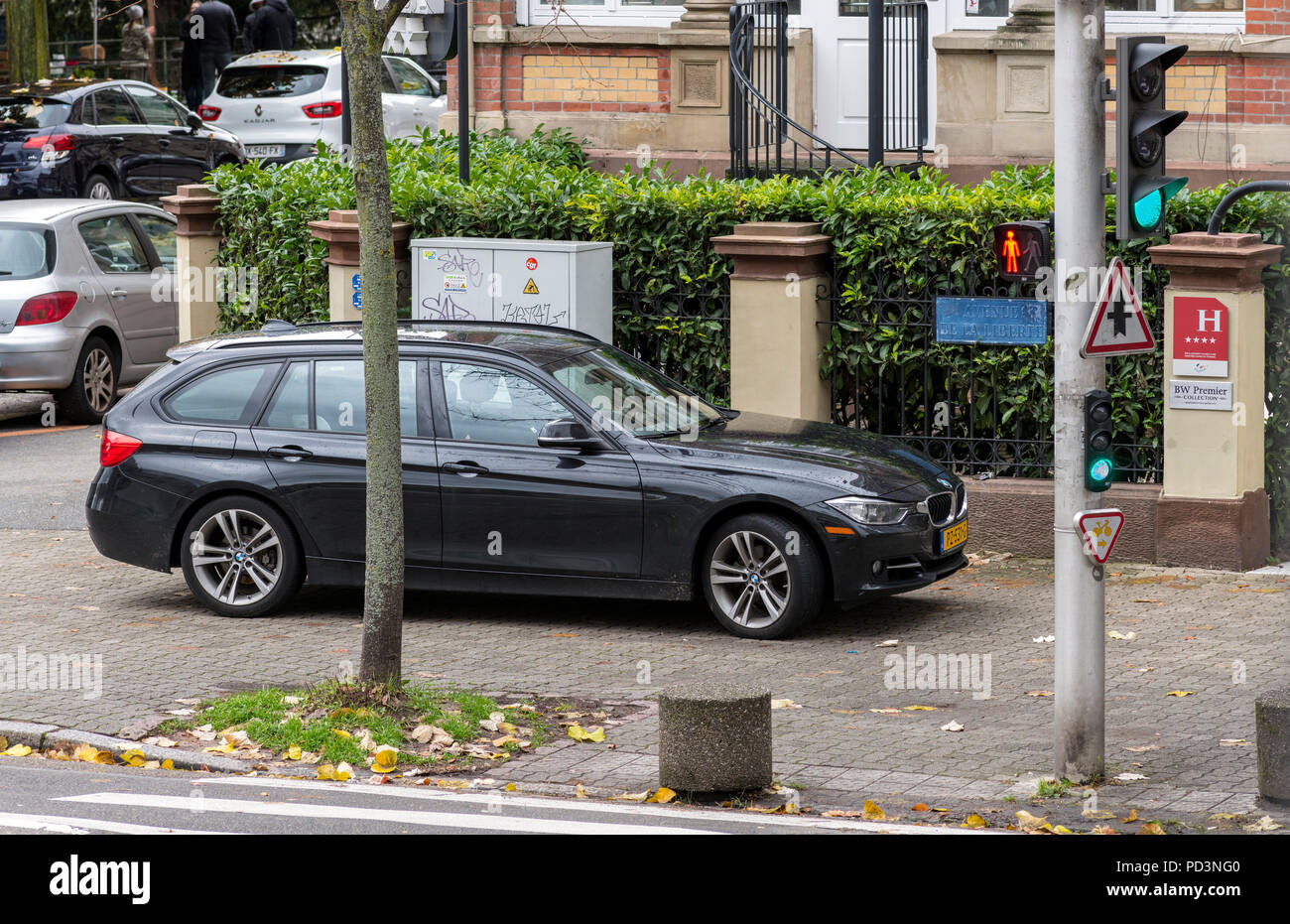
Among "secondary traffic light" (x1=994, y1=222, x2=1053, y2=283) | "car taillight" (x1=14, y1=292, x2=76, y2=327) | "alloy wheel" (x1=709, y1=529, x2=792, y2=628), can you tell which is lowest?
"alloy wheel" (x1=709, y1=529, x2=792, y2=628)

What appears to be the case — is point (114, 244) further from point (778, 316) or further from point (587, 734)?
point (587, 734)

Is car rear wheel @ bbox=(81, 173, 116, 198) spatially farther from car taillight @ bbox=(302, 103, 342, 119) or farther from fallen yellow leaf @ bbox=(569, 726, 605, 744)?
fallen yellow leaf @ bbox=(569, 726, 605, 744)

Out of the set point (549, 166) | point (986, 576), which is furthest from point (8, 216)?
point (986, 576)

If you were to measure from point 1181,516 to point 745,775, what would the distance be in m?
5.34

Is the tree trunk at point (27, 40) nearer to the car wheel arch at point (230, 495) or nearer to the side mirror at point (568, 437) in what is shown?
the car wheel arch at point (230, 495)

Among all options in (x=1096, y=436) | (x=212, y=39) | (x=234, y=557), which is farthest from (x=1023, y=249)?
(x=212, y=39)

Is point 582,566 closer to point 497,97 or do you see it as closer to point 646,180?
point 646,180

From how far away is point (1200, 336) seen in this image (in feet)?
39.3

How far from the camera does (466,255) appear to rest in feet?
44.2

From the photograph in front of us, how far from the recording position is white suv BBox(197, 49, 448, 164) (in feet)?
87.5

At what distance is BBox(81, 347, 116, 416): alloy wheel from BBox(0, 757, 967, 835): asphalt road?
977 cm

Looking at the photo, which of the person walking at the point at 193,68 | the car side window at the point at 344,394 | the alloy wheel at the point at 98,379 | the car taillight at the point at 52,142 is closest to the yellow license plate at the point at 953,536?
the car side window at the point at 344,394

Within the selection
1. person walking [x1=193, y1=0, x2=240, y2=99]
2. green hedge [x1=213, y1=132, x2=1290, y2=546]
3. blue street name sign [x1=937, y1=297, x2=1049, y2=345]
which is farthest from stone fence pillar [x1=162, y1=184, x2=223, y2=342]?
person walking [x1=193, y1=0, x2=240, y2=99]

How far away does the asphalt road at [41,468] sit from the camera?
557 inches
